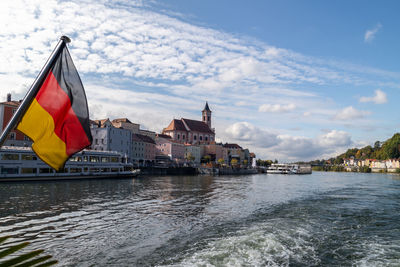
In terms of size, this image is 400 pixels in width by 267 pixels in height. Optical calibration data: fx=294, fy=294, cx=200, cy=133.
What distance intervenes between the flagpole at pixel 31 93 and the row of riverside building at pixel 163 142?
246 ft

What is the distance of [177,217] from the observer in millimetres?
18219

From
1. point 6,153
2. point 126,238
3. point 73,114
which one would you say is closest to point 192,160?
point 6,153

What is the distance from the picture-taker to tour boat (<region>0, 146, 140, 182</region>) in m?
46.5

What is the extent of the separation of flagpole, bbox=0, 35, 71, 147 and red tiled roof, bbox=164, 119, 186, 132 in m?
141

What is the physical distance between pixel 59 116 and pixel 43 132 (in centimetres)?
35

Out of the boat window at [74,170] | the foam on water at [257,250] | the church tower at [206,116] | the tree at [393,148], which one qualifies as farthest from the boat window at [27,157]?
the tree at [393,148]

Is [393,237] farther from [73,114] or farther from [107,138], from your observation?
[107,138]

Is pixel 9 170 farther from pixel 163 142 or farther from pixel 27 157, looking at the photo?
pixel 163 142

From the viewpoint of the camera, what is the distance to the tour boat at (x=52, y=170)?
153 feet

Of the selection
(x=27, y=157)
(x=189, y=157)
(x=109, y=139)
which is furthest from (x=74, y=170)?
(x=189, y=157)

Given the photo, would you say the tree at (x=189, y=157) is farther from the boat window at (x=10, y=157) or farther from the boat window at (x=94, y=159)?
the boat window at (x=10, y=157)

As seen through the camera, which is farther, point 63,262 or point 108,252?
point 108,252

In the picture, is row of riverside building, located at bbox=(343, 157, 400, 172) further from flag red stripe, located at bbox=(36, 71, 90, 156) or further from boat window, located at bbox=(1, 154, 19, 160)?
flag red stripe, located at bbox=(36, 71, 90, 156)

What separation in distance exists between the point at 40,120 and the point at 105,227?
466 inches
